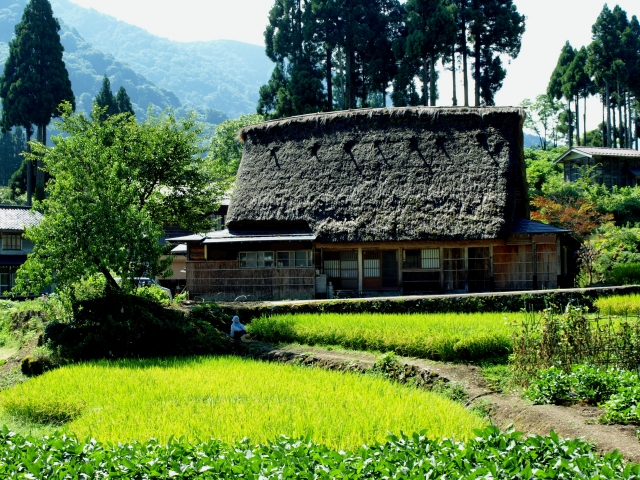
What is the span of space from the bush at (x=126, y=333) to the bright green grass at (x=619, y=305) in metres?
7.90

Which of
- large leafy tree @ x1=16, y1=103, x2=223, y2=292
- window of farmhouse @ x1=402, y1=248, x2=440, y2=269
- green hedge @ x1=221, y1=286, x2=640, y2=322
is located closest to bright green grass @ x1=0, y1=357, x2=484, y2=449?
large leafy tree @ x1=16, y1=103, x2=223, y2=292

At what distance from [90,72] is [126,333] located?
469 feet

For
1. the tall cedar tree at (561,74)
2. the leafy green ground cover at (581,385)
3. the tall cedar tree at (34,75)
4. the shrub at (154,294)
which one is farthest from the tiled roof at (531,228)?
the tall cedar tree at (561,74)

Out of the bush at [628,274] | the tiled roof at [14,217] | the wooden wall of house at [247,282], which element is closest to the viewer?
the bush at [628,274]

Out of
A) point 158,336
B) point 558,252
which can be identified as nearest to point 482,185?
point 558,252

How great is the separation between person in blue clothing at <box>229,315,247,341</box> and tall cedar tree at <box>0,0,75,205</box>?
2566 cm

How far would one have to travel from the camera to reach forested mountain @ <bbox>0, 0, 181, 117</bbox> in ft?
441

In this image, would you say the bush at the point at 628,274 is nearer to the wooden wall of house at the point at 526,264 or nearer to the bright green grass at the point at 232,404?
the wooden wall of house at the point at 526,264

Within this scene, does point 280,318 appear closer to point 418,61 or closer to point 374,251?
point 374,251

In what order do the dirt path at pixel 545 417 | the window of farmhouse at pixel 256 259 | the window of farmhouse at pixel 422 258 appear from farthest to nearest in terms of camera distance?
the window of farmhouse at pixel 422 258 < the window of farmhouse at pixel 256 259 < the dirt path at pixel 545 417

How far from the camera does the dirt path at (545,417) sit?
17.3ft

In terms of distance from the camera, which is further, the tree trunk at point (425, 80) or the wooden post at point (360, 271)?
the tree trunk at point (425, 80)

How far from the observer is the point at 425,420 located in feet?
18.5

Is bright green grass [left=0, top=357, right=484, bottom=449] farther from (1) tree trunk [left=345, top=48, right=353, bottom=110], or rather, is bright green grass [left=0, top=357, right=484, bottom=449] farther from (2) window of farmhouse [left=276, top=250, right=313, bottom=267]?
(1) tree trunk [left=345, top=48, right=353, bottom=110]
